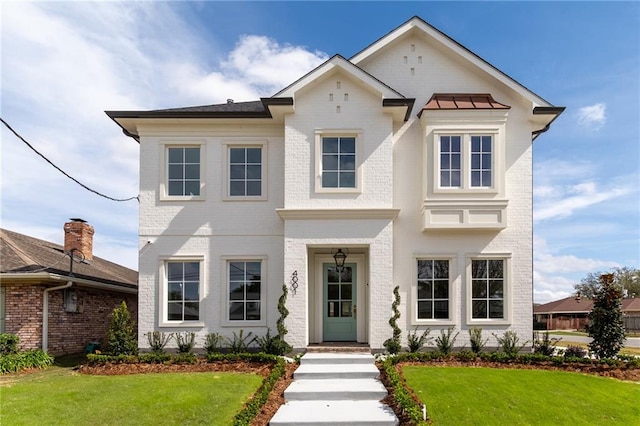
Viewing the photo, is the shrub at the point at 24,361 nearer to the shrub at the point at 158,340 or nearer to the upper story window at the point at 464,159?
the shrub at the point at 158,340

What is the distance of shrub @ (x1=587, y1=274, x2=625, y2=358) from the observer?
11.7 meters

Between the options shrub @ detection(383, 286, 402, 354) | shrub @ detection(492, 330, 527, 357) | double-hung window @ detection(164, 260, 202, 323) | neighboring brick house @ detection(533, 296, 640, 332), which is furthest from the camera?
neighboring brick house @ detection(533, 296, 640, 332)

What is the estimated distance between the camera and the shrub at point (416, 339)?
39.7ft

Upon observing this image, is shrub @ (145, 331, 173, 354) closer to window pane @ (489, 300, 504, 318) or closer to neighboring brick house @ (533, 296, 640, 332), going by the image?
window pane @ (489, 300, 504, 318)

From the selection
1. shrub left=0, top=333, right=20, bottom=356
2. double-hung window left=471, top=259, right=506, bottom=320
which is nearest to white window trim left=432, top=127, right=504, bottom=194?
double-hung window left=471, top=259, right=506, bottom=320

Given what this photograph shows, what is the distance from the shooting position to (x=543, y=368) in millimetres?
10891

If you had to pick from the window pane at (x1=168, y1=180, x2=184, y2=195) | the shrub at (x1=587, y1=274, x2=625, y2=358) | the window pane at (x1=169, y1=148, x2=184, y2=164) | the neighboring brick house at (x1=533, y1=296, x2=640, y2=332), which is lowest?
the neighboring brick house at (x1=533, y1=296, x2=640, y2=332)

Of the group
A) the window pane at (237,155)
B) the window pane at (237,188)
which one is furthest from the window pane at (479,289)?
the window pane at (237,155)

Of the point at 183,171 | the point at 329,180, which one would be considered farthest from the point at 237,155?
the point at 329,180

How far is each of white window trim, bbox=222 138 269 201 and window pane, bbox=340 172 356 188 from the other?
2.09m

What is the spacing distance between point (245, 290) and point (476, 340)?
6197 mm

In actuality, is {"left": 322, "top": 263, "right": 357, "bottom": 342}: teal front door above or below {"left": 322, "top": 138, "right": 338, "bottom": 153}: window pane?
below

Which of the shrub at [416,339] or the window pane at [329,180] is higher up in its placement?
the window pane at [329,180]

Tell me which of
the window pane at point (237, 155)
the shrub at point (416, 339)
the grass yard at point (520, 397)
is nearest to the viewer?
the grass yard at point (520, 397)
